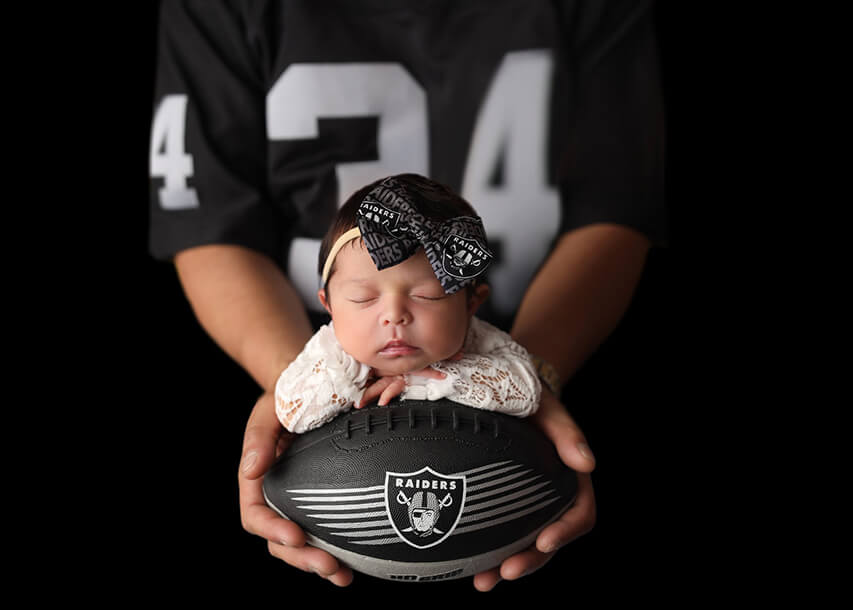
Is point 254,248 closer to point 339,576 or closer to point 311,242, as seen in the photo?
point 311,242

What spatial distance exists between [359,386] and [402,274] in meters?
0.22

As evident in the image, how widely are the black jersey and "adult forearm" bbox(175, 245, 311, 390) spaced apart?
5cm

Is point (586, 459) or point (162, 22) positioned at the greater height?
point (162, 22)

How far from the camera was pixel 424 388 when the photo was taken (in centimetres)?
143

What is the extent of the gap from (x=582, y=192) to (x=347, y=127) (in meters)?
0.62

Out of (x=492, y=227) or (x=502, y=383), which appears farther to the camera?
(x=492, y=227)

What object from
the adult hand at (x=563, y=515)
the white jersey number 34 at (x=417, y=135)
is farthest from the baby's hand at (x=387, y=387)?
the white jersey number 34 at (x=417, y=135)

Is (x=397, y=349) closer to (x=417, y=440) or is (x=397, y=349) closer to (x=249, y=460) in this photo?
(x=417, y=440)

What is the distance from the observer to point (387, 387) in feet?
4.70

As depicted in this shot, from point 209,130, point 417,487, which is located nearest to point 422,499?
point 417,487

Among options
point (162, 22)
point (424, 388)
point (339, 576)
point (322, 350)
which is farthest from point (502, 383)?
point (162, 22)

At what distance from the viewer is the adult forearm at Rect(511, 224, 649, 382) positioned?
6.37 feet

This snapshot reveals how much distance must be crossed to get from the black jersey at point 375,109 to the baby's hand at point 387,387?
669 millimetres

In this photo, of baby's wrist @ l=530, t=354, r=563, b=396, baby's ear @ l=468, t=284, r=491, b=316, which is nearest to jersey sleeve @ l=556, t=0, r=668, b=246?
baby's wrist @ l=530, t=354, r=563, b=396
